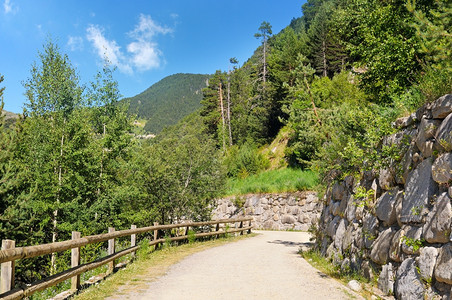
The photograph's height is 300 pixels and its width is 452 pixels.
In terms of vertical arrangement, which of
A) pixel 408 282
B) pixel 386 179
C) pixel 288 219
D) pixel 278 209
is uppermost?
pixel 386 179

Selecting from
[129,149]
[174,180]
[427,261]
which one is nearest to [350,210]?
[427,261]

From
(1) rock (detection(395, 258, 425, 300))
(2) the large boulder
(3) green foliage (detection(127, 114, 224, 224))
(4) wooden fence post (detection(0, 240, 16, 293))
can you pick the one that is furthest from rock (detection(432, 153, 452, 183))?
(3) green foliage (detection(127, 114, 224, 224))

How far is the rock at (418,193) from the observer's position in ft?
18.9

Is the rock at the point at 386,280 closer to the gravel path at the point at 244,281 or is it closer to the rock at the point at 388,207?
the gravel path at the point at 244,281

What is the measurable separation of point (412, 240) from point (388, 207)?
1.32m

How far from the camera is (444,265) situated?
4895 millimetres

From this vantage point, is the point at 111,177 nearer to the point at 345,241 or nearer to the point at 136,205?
the point at 136,205

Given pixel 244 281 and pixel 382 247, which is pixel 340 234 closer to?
pixel 382 247

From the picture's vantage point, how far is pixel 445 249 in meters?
5.00

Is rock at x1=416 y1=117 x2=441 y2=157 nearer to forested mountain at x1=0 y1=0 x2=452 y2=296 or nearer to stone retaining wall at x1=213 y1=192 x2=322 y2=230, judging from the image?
forested mountain at x1=0 y1=0 x2=452 y2=296

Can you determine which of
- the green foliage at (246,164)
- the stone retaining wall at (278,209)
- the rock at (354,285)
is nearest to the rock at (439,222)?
the rock at (354,285)

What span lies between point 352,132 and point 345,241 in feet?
10.2

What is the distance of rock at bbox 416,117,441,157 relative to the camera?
5945mm

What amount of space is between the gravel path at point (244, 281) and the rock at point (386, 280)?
65cm
